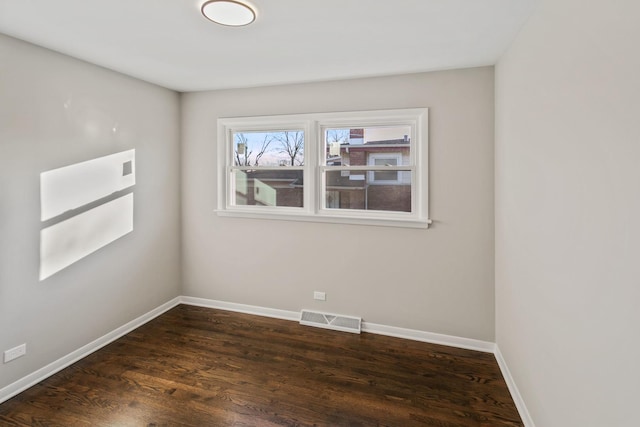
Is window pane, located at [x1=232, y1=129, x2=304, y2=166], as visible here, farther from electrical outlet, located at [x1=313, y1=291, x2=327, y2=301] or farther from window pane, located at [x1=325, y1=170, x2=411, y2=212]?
electrical outlet, located at [x1=313, y1=291, x2=327, y2=301]

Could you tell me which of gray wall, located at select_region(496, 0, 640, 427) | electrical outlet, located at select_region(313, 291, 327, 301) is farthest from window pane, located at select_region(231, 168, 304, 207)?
gray wall, located at select_region(496, 0, 640, 427)

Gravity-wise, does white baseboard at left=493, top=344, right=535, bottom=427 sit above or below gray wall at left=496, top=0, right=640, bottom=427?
below

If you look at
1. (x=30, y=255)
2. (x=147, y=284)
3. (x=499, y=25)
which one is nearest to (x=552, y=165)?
(x=499, y=25)

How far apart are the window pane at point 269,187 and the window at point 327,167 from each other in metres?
0.01

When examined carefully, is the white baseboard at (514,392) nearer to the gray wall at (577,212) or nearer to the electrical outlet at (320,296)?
the gray wall at (577,212)

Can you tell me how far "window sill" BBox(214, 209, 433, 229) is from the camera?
305cm

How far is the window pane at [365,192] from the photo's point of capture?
125 inches

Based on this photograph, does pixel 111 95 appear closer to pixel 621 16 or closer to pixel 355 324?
pixel 355 324

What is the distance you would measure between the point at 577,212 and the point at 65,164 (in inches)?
135

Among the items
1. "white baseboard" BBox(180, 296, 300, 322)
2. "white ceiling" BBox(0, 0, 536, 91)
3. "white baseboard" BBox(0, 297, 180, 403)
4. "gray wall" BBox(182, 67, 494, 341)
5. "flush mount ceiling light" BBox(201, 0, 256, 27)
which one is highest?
"white ceiling" BBox(0, 0, 536, 91)

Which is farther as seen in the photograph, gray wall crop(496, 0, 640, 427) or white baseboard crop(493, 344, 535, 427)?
white baseboard crop(493, 344, 535, 427)

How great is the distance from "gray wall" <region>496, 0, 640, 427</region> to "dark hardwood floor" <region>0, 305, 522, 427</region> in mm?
506

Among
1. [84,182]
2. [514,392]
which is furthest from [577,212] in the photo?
[84,182]

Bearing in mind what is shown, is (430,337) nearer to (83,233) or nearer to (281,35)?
(281,35)
